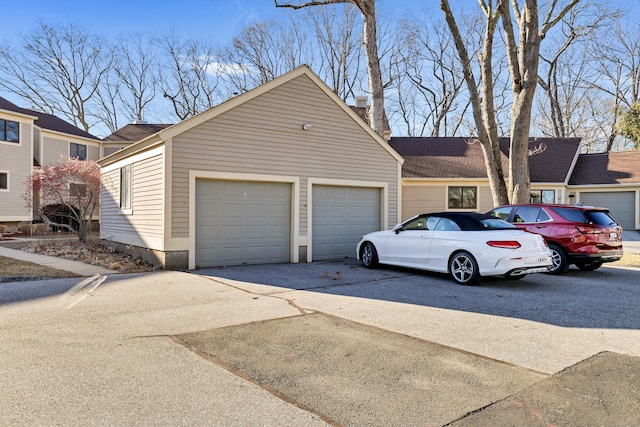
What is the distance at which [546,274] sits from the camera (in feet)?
32.4

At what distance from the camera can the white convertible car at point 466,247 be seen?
7770mm

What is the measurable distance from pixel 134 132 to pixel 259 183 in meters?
22.2

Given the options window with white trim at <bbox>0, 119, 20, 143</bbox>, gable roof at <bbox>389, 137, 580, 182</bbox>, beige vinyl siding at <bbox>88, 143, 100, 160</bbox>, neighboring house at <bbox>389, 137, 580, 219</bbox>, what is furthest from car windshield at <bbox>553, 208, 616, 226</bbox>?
beige vinyl siding at <bbox>88, 143, 100, 160</bbox>

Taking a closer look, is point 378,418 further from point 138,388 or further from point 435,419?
point 138,388

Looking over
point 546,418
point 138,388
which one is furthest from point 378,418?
point 138,388

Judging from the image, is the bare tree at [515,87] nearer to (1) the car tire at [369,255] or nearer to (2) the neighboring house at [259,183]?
(2) the neighboring house at [259,183]

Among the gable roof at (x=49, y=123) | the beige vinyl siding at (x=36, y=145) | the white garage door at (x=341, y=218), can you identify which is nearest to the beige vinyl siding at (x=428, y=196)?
the white garage door at (x=341, y=218)

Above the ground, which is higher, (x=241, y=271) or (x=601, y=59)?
(x=601, y=59)

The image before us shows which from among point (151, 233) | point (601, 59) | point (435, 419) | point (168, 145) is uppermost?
point (601, 59)

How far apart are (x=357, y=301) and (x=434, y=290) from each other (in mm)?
1736

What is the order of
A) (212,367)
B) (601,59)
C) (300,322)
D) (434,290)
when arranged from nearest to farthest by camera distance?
1. (212,367)
2. (300,322)
3. (434,290)
4. (601,59)

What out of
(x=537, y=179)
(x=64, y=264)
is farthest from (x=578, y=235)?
(x=537, y=179)

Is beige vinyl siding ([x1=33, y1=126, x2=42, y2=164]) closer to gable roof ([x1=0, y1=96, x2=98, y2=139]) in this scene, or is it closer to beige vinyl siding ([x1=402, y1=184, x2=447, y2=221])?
gable roof ([x1=0, y1=96, x2=98, y2=139])

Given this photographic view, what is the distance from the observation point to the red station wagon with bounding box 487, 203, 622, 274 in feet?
30.8
